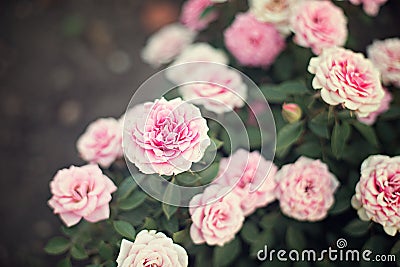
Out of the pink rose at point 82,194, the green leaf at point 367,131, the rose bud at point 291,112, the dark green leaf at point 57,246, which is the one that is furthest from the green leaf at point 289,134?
the dark green leaf at point 57,246

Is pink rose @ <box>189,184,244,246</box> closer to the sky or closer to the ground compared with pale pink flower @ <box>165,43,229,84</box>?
closer to the ground

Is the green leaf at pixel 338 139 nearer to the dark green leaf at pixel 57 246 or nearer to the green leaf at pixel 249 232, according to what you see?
the green leaf at pixel 249 232

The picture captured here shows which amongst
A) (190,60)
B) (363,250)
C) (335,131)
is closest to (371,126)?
(335,131)

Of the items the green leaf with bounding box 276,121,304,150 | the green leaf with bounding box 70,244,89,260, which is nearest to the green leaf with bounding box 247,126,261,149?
the green leaf with bounding box 276,121,304,150

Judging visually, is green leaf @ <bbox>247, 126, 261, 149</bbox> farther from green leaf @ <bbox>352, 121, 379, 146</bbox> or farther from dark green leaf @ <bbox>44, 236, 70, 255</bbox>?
dark green leaf @ <bbox>44, 236, 70, 255</bbox>

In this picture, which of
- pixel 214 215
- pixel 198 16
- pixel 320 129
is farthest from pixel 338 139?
pixel 198 16

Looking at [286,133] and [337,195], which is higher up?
[286,133]

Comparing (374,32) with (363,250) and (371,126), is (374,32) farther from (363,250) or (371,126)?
(363,250)
